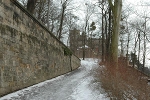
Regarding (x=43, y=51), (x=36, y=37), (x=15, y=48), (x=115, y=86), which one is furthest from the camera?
(x=43, y=51)

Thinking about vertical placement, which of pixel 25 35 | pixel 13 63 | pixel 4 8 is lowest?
pixel 13 63

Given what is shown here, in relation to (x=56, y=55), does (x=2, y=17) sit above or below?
above

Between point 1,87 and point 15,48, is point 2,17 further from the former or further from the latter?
point 1,87

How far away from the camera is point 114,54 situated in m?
11.5

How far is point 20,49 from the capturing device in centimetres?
771

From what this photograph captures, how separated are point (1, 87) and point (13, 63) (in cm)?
112

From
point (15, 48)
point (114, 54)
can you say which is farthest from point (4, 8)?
point (114, 54)

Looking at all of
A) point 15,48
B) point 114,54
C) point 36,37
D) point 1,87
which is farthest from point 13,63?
point 114,54

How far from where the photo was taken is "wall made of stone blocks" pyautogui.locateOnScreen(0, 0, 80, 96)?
6.42 meters

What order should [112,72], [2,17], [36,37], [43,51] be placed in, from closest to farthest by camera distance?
[2,17], [112,72], [36,37], [43,51]

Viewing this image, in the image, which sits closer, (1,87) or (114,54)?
(1,87)

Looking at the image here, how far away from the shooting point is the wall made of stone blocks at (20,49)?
21.1ft

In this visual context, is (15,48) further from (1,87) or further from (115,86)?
(115,86)

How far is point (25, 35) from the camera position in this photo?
8336 mm
